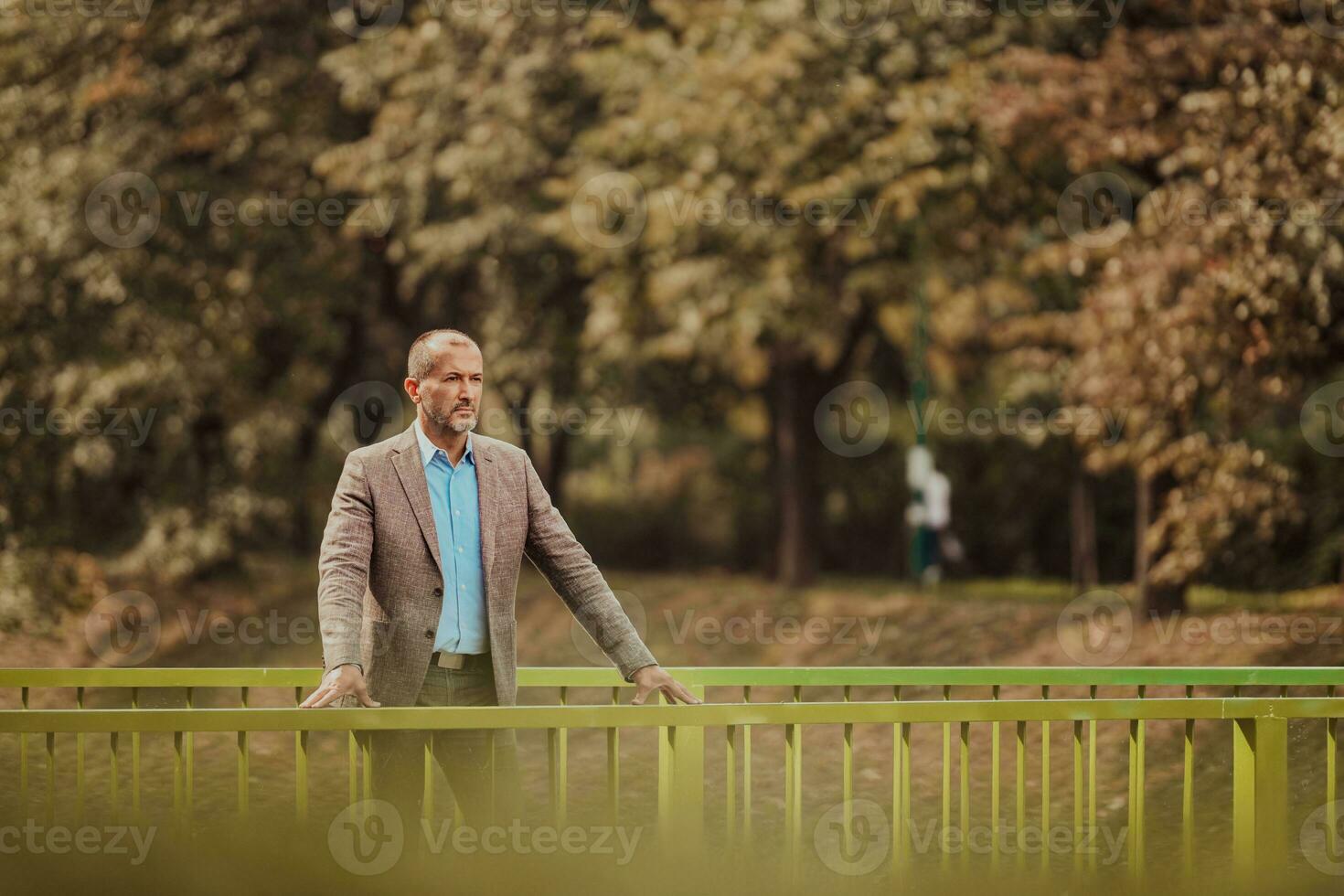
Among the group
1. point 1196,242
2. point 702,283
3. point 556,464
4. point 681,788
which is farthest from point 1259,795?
point 556,464

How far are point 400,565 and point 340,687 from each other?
0.45 m

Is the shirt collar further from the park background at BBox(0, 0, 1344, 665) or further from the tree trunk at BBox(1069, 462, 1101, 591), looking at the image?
the tree trunk at BBox(1069, 462, 1101, 591)

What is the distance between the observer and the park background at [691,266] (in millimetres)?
13828

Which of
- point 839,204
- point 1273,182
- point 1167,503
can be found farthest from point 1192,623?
point 839,204

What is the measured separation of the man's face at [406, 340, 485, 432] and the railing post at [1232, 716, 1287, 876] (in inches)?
104

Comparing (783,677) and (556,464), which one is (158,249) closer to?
(556,464)

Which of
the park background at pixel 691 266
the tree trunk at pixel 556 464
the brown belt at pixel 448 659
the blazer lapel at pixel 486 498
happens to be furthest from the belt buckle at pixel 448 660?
the tree trunk at pixel 556 464

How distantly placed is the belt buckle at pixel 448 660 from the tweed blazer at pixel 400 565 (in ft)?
0.19

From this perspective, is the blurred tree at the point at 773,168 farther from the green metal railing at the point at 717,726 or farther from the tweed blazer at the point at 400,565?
the tweed blazer at the point at 400,565

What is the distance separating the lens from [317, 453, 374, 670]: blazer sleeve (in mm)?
5227

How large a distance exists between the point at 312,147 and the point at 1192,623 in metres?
11.3

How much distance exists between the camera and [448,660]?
548 centimetres

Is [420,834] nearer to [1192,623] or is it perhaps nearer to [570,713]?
[570,713]

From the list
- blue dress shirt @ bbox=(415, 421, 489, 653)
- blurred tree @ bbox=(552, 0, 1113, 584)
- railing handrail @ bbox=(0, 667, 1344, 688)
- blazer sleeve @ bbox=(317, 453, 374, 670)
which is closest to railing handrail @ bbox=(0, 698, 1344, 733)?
blazer sleeve @ bbox=(317, 453, 374, 670)
